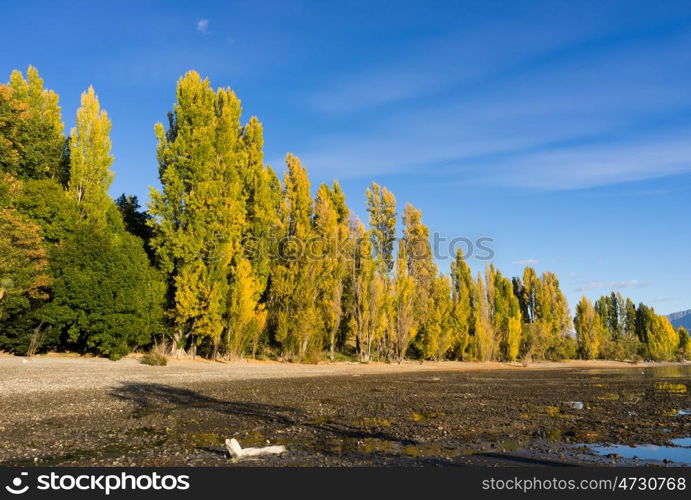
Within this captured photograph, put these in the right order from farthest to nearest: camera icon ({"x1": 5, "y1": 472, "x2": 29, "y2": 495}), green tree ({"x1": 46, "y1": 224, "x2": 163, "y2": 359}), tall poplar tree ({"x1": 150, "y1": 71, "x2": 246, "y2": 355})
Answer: tall poplar tree ({"x1": 150, "y1": 71, "x2": 246, "y2": 355}) → green tree ({"x1": 46, "y1": 224, "x2": 163, "y2": 359}) → camera icon ({"x1": 5, "y1": 472, "x2": 29, "y2": 495})

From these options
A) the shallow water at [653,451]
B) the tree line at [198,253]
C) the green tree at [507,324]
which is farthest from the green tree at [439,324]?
the shallow water at [653,451]

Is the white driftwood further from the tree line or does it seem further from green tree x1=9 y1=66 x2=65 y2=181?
green tree x1=9 y1=66 x2=65 y2=181

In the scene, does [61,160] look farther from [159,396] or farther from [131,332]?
[159,396]

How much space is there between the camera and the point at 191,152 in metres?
30.8

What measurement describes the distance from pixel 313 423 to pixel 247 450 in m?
3.25

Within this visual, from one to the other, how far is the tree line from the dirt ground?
849cm

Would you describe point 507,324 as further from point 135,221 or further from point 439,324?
point 135,221

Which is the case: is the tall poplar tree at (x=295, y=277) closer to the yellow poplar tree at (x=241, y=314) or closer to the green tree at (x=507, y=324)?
the yellow poplar tree at (x=241, y=314)

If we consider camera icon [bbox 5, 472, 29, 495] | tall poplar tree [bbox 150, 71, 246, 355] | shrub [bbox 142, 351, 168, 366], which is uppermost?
tall poplar tree [bbox 150, 71, 246, 355]

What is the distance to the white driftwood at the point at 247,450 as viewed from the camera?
20.9 feet

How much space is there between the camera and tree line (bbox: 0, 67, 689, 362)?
24797mm

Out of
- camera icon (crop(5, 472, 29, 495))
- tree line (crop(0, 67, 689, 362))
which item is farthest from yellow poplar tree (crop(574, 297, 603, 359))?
camera icon (crop(5, 472, 29, 495))

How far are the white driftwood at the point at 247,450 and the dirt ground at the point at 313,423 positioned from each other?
0.15m

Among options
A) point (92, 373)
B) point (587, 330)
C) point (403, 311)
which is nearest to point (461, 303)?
point (403, 311)
